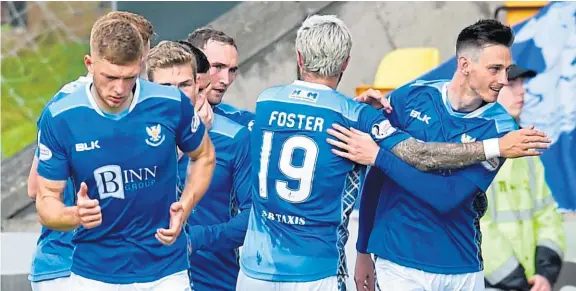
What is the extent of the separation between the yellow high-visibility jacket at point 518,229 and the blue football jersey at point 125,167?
6.84 ft

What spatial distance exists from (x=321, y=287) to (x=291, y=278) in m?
0.14

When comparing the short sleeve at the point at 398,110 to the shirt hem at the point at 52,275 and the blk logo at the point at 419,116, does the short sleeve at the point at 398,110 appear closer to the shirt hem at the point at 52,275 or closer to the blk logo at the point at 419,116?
the blk logo at the point at 419,116

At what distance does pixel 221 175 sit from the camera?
5.64 m

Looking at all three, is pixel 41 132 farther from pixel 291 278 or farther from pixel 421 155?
pixel 421 155

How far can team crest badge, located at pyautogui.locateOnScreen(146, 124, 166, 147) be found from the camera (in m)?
4.84

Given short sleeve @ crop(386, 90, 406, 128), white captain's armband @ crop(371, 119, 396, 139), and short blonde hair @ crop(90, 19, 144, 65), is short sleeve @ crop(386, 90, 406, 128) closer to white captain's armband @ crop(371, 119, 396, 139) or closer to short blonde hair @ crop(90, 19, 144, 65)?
white captain's armband @ crop(371, 119, 396, 139)

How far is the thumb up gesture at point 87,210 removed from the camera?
451 cm

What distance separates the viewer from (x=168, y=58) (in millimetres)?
5426

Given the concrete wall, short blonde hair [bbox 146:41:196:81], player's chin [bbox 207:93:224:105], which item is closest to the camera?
short blonde hair [bbox 146:41:196:81]

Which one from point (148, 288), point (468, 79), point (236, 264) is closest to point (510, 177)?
point (468, 79)

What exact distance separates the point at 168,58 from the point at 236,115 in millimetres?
660

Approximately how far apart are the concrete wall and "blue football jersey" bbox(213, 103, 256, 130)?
167 inches

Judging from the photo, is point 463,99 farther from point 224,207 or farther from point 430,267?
point 224,207

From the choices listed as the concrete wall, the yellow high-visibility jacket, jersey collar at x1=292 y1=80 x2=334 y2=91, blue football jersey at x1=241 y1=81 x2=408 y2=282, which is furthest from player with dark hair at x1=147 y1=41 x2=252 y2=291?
the concrete wall
